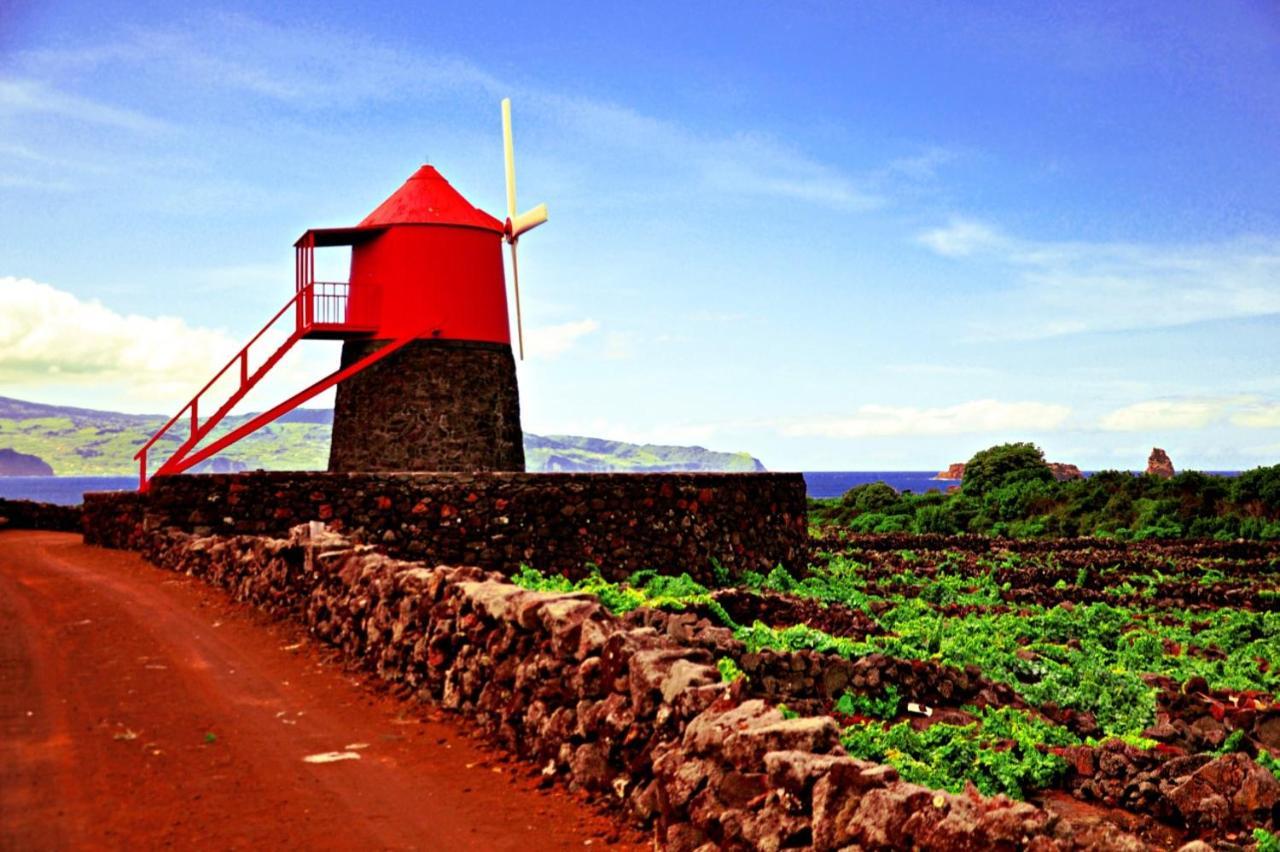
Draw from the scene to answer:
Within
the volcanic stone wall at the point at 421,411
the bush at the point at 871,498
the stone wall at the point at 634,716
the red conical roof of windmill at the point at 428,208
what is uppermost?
the red conical roof of windmill at the point at 428,208

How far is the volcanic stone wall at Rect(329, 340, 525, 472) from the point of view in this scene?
25.3 metres

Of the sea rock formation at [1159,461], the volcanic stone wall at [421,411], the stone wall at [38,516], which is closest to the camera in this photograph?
the volcanic stone wall at [421,411]

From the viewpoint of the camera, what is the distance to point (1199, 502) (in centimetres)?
4172

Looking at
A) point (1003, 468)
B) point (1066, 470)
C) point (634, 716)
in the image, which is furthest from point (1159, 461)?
point (634, 716)

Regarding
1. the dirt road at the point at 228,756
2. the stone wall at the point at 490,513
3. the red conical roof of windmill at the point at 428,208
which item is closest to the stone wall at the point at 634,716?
the dirt road at the point at 228,756

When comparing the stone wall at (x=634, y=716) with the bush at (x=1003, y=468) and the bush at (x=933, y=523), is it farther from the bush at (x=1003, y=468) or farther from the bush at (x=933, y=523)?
the bush at (x=1003, y=468)

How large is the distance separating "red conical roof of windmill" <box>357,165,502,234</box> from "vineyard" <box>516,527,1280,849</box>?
10.4 metres

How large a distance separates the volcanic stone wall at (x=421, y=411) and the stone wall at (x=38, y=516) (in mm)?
9565

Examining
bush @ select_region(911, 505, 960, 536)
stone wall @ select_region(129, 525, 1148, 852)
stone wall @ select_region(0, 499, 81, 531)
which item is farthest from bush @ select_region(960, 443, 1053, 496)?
stone wall @ select_region(129, 525, 1148, 852)

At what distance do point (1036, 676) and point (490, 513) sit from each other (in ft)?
28.8

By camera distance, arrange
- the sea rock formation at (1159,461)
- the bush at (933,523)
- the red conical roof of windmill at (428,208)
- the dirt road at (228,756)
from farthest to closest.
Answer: the sea rock formation at (1159,461)
the bush at (933,523)
the red conical roof of windmill at (428,208)
the dirt road at (228,756)

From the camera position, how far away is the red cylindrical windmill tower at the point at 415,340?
83.1ft

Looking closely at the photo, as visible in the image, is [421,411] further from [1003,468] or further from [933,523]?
[1003,468]

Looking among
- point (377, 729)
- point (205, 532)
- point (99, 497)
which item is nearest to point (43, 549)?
point (99, 497)
